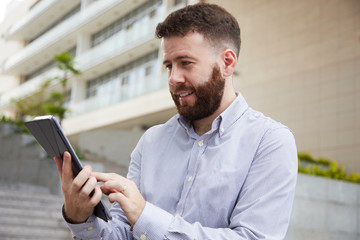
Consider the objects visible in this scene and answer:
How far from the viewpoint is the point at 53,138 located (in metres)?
1.59

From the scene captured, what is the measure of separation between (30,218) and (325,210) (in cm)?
481

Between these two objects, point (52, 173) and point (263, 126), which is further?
point (52, 173)

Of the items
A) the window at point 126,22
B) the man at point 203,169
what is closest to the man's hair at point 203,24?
the man at point 203,169

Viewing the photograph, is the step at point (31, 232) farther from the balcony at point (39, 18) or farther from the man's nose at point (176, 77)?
the balcony at point (39, 18)

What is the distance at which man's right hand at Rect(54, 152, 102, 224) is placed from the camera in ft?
5.29

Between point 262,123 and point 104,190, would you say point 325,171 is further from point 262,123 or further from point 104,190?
point 104,190

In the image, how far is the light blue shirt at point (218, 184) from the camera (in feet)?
5.47

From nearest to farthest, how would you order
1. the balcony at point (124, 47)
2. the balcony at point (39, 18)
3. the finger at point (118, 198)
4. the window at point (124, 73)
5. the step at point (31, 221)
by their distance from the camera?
the finger at point (118, 198)
the step at point (31, 221)
the balcony at point (124, 47)
the window at point (124, 73)
the balcony at point (39, 18)

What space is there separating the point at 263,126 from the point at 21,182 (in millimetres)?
11226

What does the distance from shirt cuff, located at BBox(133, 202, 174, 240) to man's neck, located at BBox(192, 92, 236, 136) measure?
19.9 inches

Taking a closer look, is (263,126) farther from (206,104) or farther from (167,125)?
(167,125)

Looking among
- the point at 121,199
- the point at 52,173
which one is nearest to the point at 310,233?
the point at 121,199

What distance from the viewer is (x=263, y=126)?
1.92 m

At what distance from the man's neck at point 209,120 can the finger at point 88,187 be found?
1.96 ft
